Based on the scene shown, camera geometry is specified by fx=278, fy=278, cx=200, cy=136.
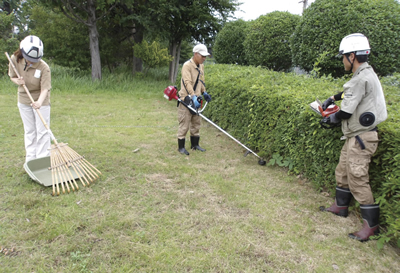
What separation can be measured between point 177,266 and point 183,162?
8.02ft

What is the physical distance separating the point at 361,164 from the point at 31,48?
4193 mm

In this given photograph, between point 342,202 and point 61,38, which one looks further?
point 61,38

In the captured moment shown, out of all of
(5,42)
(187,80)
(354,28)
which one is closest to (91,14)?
(5,42)

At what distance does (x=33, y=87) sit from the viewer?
398 cm

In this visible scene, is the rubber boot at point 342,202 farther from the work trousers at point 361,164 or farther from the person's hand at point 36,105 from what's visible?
the person's hand at point 36,105

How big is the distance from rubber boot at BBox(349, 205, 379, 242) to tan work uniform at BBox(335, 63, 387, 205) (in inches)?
2.5

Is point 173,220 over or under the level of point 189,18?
under

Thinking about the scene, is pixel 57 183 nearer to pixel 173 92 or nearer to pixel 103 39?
pixel 173 92

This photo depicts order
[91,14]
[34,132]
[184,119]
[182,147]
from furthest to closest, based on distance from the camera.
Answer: [91,14] < [182,147] < [184,119] < [34,132]

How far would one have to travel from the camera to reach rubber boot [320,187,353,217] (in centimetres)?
330

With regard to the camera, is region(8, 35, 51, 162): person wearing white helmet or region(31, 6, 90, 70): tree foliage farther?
region(31, 6, 90, 70): tree foliage

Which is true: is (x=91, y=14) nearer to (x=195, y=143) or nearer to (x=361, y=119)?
(x=195, y=143)

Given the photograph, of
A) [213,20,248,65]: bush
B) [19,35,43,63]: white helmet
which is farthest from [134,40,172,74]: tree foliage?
[19,35,43,63]: white helmet

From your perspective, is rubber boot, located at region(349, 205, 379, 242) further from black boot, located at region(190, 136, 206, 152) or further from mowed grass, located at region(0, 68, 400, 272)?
black boot, located at region(190, 136, 206, 152)
